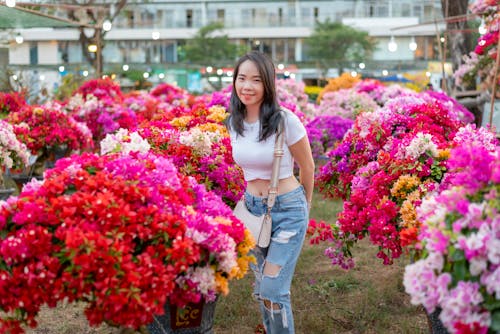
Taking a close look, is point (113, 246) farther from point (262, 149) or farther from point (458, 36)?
point (458, 36)

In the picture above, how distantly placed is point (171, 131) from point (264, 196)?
226cm

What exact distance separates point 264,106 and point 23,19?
722 centimetres

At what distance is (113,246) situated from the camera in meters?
3.44

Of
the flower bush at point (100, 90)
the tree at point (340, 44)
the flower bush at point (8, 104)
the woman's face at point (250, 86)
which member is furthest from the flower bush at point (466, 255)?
the tree at point (340, 44)

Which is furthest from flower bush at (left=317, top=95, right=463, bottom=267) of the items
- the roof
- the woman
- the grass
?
the roof

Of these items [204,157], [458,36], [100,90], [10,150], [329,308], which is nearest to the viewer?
[204,157]

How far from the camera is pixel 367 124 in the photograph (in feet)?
22.0

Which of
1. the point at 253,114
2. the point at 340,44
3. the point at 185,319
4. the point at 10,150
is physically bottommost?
the point at 185,319

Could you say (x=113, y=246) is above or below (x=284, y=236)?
above

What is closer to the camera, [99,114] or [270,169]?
[270,169]

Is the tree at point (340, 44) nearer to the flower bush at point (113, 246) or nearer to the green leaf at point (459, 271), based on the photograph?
the flower bush at point (113, 246)

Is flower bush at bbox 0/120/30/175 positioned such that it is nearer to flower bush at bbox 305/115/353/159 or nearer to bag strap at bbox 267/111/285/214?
bag strap at bbox 267/111/285/214

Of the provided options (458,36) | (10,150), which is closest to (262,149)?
(10,150)

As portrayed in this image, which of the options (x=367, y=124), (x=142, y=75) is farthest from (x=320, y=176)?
(x=142, y=75)
